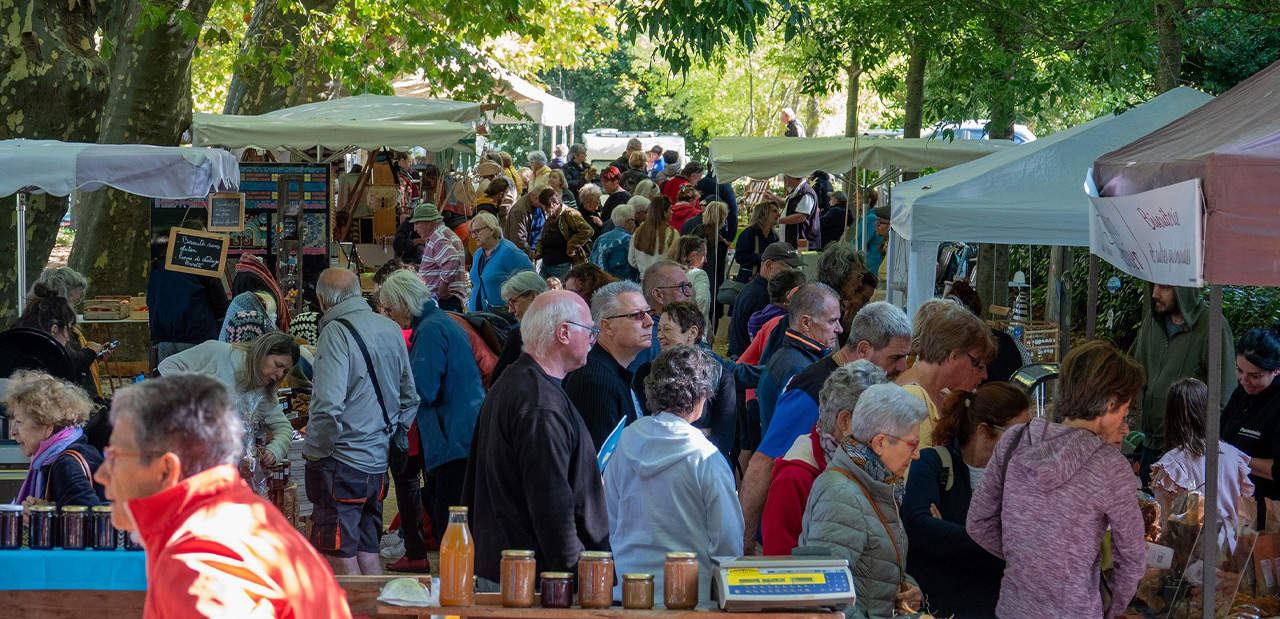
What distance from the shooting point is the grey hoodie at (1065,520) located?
365 centimetres

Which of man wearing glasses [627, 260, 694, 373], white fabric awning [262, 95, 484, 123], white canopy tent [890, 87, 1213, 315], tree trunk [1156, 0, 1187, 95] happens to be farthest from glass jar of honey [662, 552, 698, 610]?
white fabric awning [262, 95, 484, 123]

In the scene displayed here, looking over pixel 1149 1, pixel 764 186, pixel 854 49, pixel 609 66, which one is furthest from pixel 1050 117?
pixel 609 66

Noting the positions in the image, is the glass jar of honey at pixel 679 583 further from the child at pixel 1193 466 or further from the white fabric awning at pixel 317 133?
the white fabric awning at pixel 317 133

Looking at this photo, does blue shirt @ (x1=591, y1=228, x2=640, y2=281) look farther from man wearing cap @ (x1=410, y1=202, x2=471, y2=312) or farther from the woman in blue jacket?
the woman in blue jacket

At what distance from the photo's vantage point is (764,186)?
19844mm

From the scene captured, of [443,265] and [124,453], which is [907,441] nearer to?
[124,453]

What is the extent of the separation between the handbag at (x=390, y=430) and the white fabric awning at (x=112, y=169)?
2.09 m

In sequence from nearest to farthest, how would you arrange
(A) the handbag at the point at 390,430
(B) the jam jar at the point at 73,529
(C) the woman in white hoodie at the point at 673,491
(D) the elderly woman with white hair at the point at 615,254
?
(C) the woman in white hoodie at the point at 673,491
(B) the jam jar at the point at 73,529
(A) the handbag at the point at 390,430
(D) the elderly woman with white hair at the point at 615,254

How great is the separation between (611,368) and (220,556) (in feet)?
9.39

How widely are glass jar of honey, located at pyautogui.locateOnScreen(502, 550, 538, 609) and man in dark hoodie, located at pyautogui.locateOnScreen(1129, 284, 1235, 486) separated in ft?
14.0

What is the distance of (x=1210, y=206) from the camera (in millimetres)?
3498

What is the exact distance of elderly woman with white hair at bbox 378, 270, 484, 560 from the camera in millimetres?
6266

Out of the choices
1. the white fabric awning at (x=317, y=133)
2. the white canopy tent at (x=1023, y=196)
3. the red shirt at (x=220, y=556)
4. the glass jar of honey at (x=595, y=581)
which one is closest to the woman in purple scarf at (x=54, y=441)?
the glass jar of honey at (x=595, y=581)

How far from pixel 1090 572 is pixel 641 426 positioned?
145 centimetres
